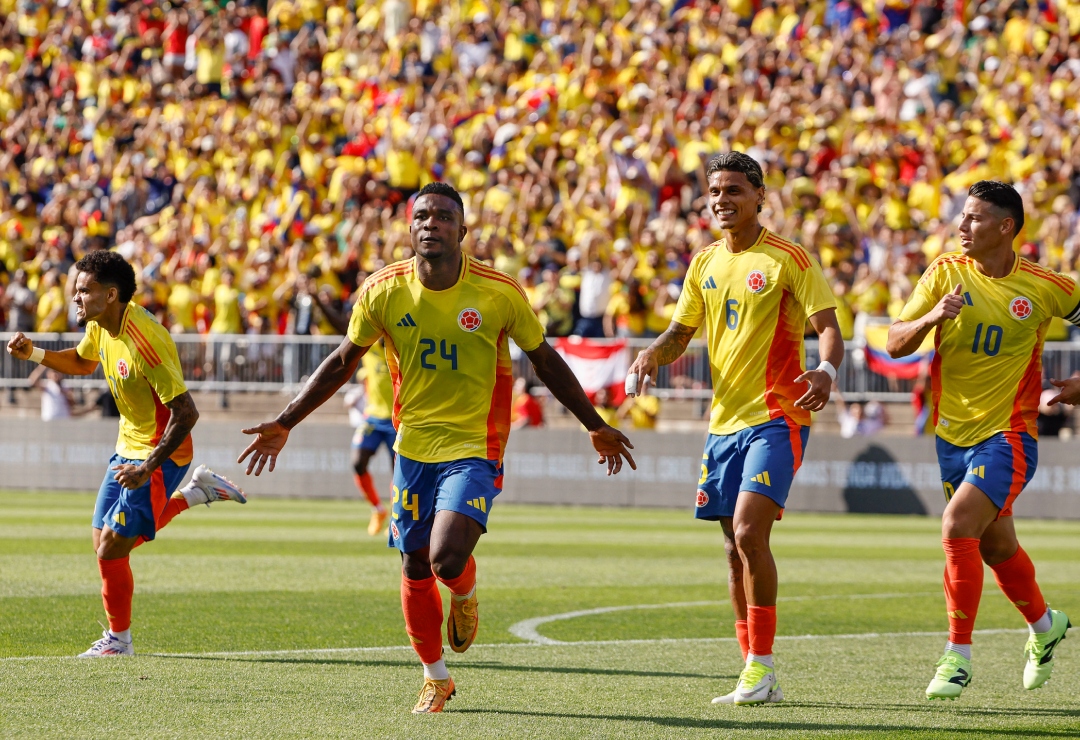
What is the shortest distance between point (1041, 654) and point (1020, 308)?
5.49ft

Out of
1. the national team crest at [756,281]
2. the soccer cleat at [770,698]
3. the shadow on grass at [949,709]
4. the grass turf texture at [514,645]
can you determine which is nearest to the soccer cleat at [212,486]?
the grass turf texture at [514,645]

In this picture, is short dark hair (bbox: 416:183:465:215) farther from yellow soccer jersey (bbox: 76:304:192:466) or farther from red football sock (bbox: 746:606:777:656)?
red football sock (bbox: 746:606:777:656)

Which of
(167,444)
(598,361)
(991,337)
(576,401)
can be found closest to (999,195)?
(991,337)

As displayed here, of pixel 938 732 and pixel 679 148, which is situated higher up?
pixel 679 148

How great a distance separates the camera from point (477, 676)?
799 centimetres

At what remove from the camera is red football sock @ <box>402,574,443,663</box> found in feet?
22.7

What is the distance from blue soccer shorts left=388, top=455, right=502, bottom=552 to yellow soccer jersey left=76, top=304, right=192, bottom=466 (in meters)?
1.88

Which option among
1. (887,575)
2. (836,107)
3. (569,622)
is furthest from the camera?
(836,107)

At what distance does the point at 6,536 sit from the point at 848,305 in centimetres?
1079

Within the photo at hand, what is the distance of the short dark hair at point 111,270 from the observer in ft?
27.2

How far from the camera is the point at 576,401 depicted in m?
6.88

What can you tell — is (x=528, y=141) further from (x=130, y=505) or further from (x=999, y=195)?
(x=999, y=195)

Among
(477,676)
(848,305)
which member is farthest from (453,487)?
(848,305)

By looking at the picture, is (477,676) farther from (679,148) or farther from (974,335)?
(679,148)
